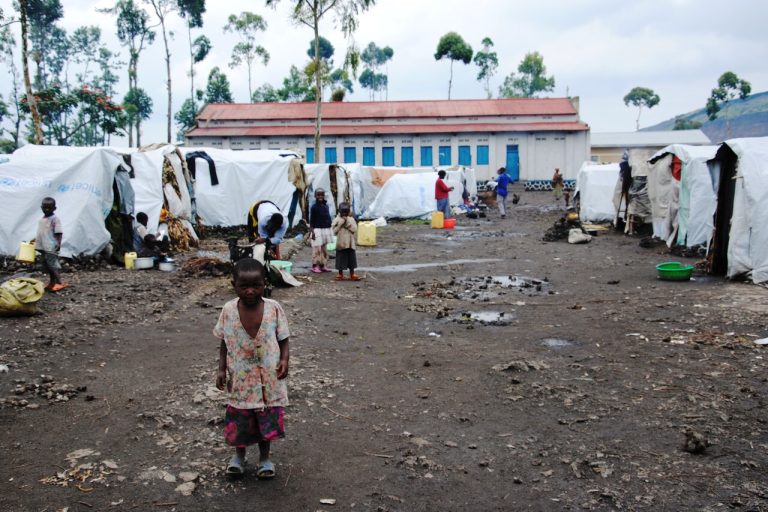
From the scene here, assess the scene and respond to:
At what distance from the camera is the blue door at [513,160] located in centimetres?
4303

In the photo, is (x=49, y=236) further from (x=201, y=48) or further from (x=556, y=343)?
(x=201, y=48)

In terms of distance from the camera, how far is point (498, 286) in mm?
10062

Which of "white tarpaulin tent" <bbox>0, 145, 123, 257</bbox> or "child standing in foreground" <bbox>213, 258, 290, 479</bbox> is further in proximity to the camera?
"white tarpaulin tent" <bbox>0, 145, 123, 257</bbox>

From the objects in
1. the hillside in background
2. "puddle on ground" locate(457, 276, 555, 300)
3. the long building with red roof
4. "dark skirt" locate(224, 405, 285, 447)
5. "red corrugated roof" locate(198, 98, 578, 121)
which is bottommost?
"puddle on ground" locate(457, 276, 555, 300)

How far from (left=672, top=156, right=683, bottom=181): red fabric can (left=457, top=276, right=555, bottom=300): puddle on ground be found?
19.8 ft

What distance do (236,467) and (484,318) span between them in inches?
188

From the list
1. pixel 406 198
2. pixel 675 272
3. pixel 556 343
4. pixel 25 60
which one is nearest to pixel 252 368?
pixel 556 343

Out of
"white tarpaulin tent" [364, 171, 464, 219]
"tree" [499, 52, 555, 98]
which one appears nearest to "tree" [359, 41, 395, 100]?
"tree" [499, 52, 555, 98]

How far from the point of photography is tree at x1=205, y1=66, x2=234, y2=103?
168 feet

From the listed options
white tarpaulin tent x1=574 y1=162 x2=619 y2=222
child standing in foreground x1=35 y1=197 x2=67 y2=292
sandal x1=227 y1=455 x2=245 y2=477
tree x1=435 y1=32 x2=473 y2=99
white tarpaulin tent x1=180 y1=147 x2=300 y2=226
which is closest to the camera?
sandal x1=227 y1=455 x2=245 y2=477

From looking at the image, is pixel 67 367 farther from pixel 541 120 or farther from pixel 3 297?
pixel 541 120

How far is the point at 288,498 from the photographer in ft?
11.0

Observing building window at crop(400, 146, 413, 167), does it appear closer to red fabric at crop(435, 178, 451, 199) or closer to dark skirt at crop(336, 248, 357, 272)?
red fabric at crop(435, 178, 451, 199)

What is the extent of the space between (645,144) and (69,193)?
162 ft
